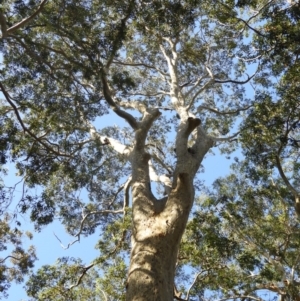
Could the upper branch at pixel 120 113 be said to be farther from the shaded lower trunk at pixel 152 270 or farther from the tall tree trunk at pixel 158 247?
the shaded lower trunk at pixel 152 270

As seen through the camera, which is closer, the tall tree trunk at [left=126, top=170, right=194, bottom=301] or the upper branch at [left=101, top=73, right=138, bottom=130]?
the tall tree trunk at [left=126, top=170, right=194, bottom=301]

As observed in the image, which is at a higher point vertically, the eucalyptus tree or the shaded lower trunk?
A: the eucalyptus tree

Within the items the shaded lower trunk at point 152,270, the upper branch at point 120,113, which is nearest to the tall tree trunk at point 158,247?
the shaded lower trunk at point 152,270

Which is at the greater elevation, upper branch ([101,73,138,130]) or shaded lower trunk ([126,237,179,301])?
upper branch ([101,73,138,130])

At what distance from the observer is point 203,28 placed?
11984 millimetres

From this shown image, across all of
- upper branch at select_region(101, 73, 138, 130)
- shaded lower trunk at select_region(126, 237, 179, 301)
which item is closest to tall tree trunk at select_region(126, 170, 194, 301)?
shaded lower trunk at select_region(126, 237, 179, 301)

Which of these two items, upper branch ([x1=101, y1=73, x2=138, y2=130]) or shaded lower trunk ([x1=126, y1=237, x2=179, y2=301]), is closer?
shaded lower trunk ([x1=126, y1=237, x2=179, y2=301])

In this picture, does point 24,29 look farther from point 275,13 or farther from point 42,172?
point 275,13

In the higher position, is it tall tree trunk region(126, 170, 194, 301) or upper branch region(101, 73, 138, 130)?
upper branch region(101, 73, 138, 130)

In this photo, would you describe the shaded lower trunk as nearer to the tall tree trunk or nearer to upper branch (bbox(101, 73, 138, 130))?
the tall tree trunk

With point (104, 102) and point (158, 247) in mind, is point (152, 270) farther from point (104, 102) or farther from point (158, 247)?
point (104, 102)

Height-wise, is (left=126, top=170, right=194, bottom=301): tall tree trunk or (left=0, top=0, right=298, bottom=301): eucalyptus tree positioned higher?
(left=0, top=0, right=298, bottom=301): eucalyptus tree

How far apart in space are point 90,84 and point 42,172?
2.43 metres

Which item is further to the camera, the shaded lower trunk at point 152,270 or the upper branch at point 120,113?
the upper branch at point 120,113
